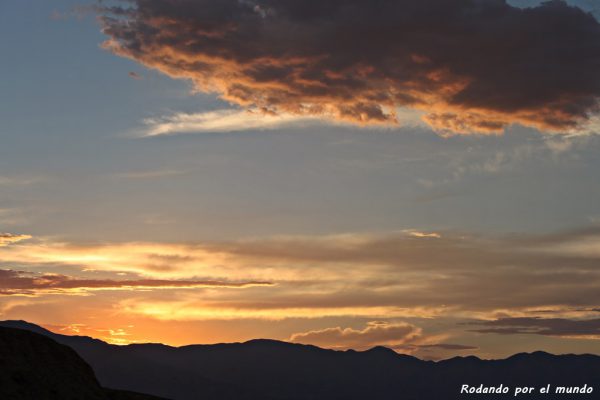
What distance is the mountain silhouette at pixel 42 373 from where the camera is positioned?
350 ft

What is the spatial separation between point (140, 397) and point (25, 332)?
68.6ft

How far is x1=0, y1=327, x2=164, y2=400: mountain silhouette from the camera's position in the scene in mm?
106688

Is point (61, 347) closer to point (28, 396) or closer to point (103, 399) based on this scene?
point (103, 399)

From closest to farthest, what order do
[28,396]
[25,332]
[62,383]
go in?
[28,396] < [62,383] < [25,332]

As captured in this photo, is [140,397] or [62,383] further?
[140,397]

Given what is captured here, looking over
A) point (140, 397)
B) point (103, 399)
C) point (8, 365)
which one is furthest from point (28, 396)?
point (140, 397)

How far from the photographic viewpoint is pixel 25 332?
125562 millimetres

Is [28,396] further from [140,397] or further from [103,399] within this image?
[140,397]

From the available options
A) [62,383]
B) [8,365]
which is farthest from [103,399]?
[8,365]

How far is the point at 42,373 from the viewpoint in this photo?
379ft

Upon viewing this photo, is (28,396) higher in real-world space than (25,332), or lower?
lower

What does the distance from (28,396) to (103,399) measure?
17556 mm

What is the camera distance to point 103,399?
395ft

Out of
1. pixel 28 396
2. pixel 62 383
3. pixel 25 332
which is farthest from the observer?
pixel 25 332
